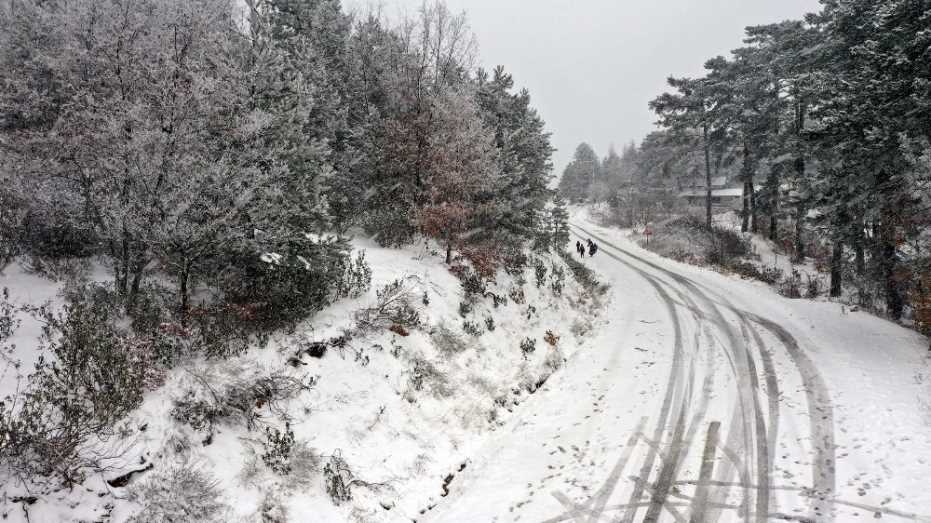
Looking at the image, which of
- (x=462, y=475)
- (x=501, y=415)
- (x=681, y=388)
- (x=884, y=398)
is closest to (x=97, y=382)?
(x=462, y=475)

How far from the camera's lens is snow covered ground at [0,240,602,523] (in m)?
6.21

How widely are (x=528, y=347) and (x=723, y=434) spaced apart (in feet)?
19.7

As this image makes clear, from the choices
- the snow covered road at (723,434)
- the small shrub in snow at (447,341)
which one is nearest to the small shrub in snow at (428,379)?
the small shrub in snow at (447,341)

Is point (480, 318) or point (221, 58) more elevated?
point (221, 58)

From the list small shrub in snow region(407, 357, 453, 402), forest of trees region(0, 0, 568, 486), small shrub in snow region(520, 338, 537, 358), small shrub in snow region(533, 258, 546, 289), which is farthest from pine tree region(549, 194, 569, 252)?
forest of trees region(0, 0, 568, 486)

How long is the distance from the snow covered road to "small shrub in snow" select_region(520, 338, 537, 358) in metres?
1.17

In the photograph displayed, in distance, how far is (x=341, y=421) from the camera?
848 cm

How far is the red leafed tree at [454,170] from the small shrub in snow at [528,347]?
13.9 ft

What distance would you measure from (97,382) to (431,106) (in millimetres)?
13808

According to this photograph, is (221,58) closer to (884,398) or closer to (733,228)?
(884,398)

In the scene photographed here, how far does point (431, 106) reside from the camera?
17.1m

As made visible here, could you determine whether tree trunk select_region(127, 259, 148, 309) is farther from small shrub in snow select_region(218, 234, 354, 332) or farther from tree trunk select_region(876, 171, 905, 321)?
tree trunk select_region(876, 171, 905, 321)

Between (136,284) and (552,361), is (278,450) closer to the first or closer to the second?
(136,284)

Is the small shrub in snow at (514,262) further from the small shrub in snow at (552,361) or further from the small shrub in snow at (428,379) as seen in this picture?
the small shrub in snow at (428,379)
